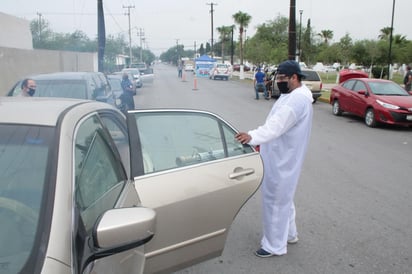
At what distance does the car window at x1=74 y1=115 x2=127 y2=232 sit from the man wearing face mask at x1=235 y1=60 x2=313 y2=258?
1144 millimetres

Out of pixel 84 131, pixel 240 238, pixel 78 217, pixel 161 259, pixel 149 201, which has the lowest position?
pixel 240 238

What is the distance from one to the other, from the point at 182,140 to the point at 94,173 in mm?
1011

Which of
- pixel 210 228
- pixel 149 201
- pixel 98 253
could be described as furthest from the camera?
pixel 210 228

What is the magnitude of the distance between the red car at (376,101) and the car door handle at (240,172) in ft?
30.2

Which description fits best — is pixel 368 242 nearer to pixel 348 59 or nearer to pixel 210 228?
pixel 210 228

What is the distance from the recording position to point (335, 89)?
47.1ft

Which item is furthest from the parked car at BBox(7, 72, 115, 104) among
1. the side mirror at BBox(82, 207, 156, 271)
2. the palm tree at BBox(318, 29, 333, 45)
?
the palm tree at BBox(318, 29, 333, 45)

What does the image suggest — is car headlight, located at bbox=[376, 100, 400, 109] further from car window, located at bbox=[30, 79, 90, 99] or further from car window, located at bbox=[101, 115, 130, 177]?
car window, located at bbox=[101, 115, 130, 177]

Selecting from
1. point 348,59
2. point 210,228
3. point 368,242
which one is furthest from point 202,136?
point 348,59

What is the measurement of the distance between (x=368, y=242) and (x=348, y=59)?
4577 centimetres

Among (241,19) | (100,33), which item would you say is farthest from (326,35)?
(100,33)

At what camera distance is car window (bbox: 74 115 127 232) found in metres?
1.93

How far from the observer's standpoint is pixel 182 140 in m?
3.11

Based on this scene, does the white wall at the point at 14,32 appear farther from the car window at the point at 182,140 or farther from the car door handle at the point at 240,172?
the car door handle at the point at 240,172
